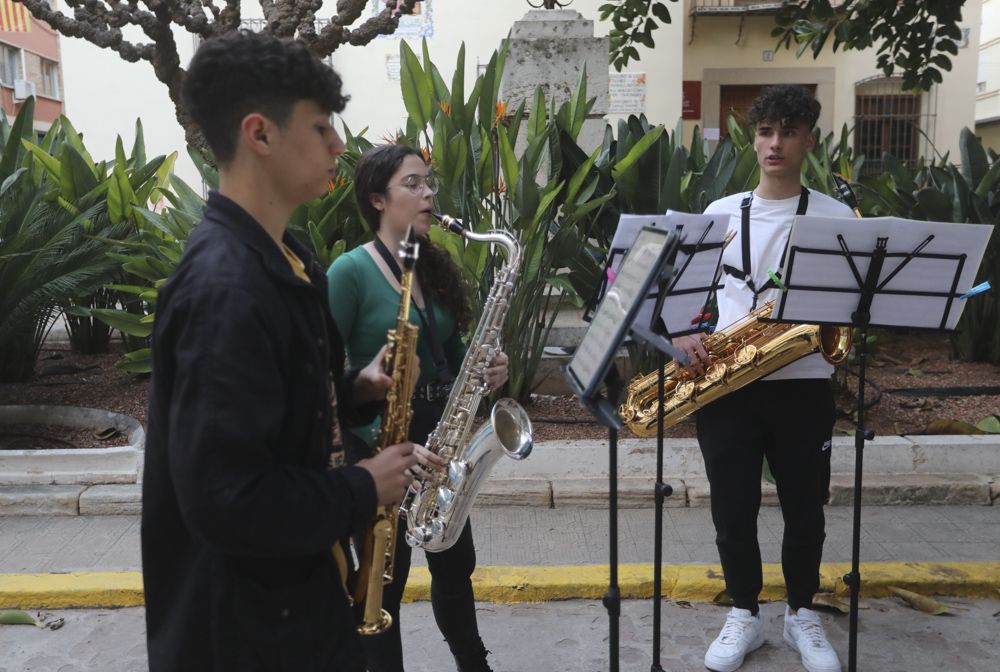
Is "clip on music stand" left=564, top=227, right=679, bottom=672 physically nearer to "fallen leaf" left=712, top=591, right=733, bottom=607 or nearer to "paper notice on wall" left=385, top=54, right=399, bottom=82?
"fallen leaf" left=712, top=591, right=733, bottom=607

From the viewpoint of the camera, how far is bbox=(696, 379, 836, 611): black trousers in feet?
10.8

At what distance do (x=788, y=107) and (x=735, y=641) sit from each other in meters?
1.93

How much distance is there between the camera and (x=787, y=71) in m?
16.8

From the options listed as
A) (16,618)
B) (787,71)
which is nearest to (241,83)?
(16,618)

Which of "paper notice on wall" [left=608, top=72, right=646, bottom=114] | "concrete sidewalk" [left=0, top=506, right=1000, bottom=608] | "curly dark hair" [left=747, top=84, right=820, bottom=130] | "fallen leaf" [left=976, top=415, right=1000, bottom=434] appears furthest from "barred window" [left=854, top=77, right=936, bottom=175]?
"curly dark hair" [left=747, top=84, right=820, bottom=130]

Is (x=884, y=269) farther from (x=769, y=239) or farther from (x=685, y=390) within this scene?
(x=685, y=390)

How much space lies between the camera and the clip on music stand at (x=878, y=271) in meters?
2.81

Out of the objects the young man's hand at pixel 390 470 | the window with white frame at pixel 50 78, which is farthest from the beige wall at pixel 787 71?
the window with white frame at pixel 50 78

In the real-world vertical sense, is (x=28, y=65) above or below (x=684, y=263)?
above

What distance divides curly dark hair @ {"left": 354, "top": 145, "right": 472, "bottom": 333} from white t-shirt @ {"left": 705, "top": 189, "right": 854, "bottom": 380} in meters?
0.97

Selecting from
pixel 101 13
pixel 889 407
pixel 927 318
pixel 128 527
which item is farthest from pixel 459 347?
pixel 101 13

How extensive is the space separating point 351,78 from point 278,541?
566 inches

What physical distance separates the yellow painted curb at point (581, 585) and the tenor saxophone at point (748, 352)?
84cm

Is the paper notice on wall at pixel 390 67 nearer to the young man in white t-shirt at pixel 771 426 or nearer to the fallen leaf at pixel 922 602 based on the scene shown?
the young man in white t-shirt at pixel 771 426
